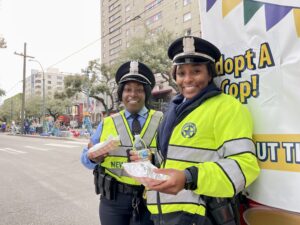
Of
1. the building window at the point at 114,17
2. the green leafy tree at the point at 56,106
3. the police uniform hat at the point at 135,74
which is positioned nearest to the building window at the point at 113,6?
the building window at the point at 114,17

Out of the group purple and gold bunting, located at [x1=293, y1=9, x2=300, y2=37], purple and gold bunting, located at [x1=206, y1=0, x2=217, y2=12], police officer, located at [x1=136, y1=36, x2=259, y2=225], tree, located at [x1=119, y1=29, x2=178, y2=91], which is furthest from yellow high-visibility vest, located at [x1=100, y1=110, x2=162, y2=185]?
tree, located at [x1=119, y1=29, x2=178, y2=91]

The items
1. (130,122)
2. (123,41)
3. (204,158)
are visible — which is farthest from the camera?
(123,41)

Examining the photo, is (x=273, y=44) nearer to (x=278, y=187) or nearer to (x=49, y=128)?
(x=278, y=187)

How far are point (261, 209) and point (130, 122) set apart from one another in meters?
1.21

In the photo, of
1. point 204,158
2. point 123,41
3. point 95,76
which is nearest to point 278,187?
point 204,158

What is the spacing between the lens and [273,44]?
1.37 m

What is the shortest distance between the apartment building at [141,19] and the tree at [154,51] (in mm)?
1096

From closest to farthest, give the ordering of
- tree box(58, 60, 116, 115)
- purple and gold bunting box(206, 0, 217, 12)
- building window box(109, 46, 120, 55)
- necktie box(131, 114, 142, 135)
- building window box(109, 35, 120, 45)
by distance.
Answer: purple and gold bunting box(206, 0, 217, 12), necktie box(131, 114, 142, 135), tree box(58, 60, 116, 115), building window box(109, 46, 120, 55), building window box(109, 35, 120, 45)

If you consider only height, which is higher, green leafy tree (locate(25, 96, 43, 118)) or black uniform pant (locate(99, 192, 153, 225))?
green leafy tree (locate(25, 96, 43, 118))

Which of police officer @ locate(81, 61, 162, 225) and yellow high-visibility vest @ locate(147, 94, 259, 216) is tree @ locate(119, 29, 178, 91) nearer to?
police officer @ locate(81, 61, 162, 225)

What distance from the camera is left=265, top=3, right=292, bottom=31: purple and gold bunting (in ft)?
4.29

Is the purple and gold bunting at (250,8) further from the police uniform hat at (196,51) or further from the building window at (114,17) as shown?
the building window at (114,17)

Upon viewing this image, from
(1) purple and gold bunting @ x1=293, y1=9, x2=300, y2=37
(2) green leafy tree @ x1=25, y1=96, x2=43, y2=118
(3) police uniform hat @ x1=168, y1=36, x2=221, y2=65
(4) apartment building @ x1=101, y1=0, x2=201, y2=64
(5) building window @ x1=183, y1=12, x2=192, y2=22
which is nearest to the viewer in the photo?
(1) purple and gold bunting @ x1=293, y1=9, x2=300, y2=37

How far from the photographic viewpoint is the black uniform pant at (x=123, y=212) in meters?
2.21
